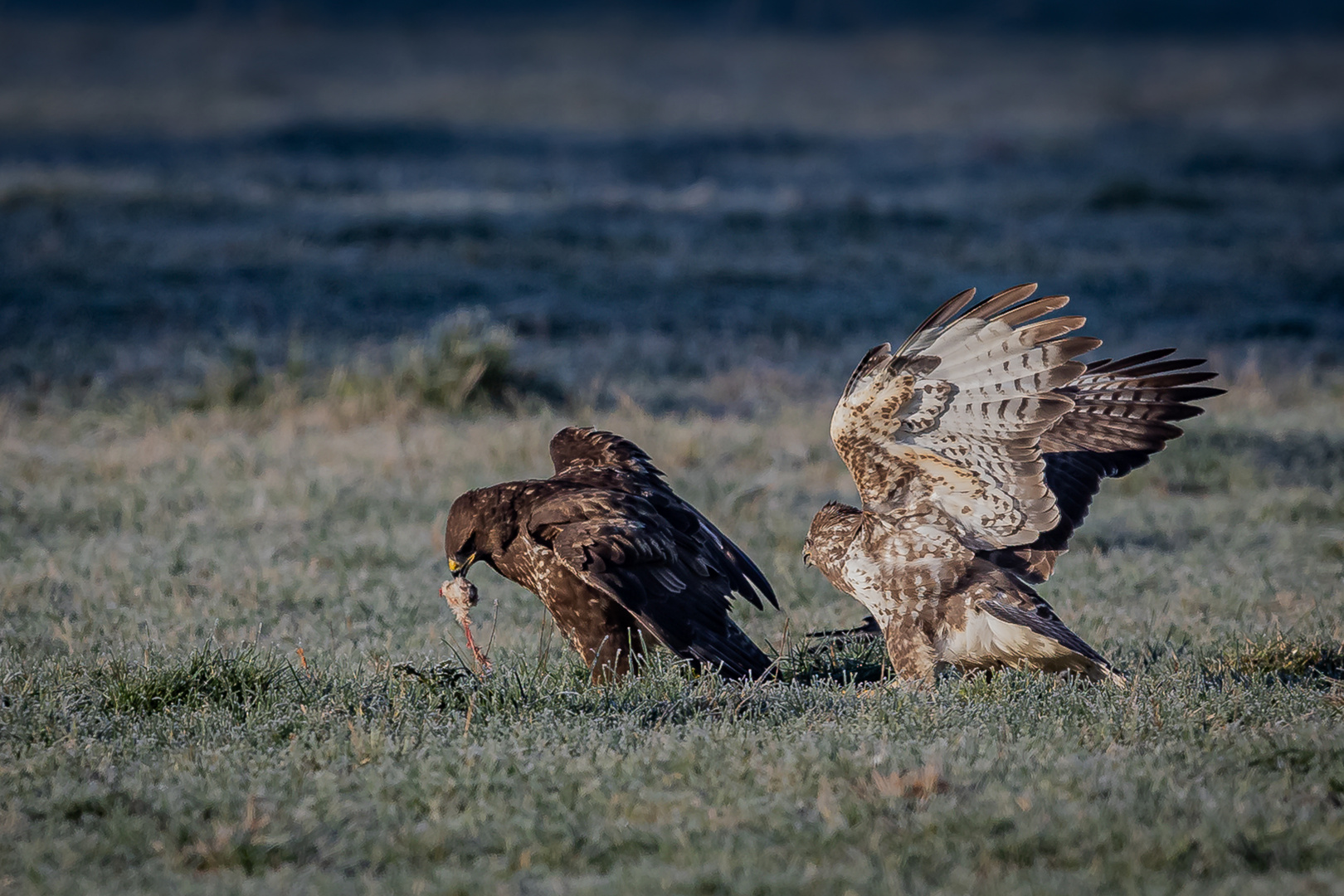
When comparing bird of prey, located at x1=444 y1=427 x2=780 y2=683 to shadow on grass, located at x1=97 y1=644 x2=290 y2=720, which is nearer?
shadow on grass, located at x1=97 y1=644 x2=290 y2=720

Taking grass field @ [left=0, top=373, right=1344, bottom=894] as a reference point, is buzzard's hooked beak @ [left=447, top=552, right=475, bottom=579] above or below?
above

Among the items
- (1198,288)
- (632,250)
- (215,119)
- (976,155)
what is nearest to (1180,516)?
(1198,288)

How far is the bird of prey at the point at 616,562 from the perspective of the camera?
19.0 feet

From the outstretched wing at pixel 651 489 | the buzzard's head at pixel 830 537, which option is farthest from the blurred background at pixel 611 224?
the buzzard's head at pixel 830 537

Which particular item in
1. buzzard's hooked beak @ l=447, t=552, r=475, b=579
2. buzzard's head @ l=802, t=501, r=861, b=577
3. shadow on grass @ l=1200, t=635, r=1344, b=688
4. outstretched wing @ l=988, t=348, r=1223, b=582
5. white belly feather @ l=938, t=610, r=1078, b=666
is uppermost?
outstretched wing @ l=988, t=348, r=1223, b=582

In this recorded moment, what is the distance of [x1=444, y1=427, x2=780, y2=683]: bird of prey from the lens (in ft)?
19.0

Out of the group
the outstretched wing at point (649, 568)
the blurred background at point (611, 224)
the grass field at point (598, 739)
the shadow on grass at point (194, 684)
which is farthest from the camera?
the blurred background at point (611, 224)

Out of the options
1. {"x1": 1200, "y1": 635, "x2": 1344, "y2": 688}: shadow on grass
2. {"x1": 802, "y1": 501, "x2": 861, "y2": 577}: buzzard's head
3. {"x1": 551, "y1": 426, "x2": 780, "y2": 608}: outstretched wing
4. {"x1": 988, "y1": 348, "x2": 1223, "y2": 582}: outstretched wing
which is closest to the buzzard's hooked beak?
{"x1": 551, "y1": 426, "x2": 780, "y2": 608}: outstretched wing

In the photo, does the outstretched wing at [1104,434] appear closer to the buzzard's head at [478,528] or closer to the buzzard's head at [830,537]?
the buzzard's head at [830,537]

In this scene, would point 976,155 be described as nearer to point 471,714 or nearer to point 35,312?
point 35,312

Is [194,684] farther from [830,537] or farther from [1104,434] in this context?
[1104,434]

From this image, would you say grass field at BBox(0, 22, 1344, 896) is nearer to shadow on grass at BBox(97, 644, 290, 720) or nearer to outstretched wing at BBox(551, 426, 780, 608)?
shadow on grass at BBox(97, 644, 290, 720)

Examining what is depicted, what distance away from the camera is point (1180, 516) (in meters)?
9.70

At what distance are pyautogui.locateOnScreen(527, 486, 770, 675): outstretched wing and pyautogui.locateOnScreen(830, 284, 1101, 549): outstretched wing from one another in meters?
0.80
